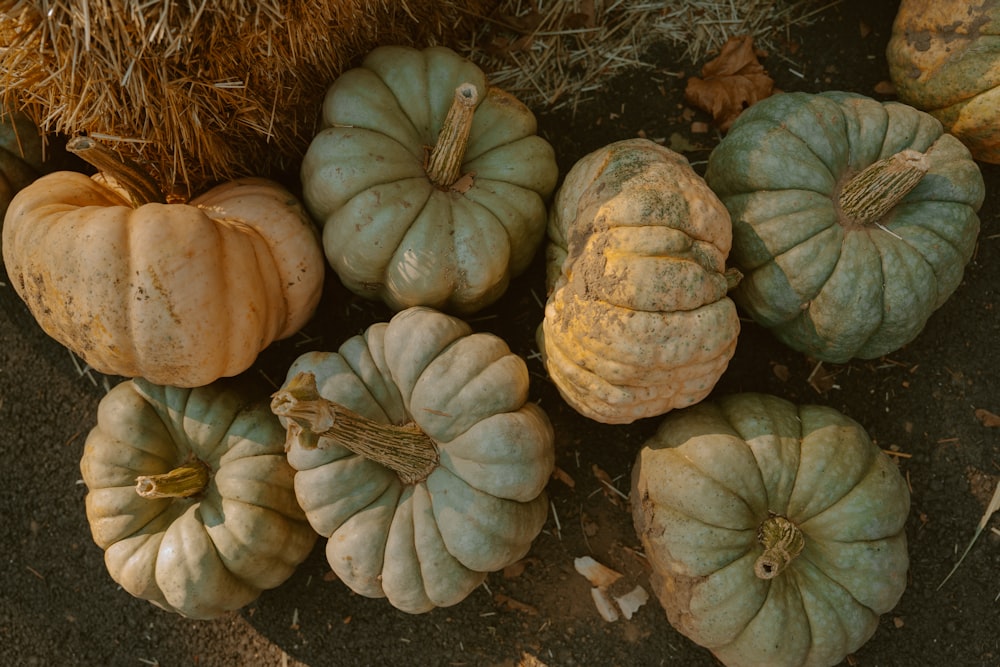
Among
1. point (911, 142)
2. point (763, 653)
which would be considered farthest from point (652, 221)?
point (763, 653)

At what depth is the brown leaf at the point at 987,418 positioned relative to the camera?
3.36 meters

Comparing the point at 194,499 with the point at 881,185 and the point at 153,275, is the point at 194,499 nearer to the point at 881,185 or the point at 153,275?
the point at 153,275

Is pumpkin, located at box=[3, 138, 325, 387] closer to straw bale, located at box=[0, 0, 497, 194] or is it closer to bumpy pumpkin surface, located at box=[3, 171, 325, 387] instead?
bumpy pumpkin surface, located at box=[3, 171, 325, 387]

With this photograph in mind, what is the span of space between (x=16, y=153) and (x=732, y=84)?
3135 millimetres

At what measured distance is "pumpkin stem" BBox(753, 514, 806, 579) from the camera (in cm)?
251

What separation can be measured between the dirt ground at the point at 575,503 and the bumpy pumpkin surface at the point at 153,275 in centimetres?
70

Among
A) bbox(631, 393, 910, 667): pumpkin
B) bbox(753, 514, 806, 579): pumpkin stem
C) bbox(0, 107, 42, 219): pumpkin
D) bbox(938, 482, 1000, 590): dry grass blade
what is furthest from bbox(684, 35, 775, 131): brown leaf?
bbox(0, 107, 42, 219): pumpkin

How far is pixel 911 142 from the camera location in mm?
2840

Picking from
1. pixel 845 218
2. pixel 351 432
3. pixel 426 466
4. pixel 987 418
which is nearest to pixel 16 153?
pixel 351 432

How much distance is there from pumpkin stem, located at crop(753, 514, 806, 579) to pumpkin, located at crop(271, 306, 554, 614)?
0.80 m

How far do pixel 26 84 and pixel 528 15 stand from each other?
2104 mm

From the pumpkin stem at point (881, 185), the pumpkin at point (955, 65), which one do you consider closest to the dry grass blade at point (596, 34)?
the pumpkin at point (955, 65)

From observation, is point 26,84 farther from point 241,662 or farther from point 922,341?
point 922,341

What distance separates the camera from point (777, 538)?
264 cm
